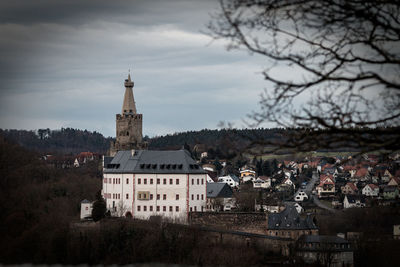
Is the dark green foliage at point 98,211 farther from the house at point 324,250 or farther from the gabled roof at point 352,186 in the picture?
the gabled roof at point 352,186

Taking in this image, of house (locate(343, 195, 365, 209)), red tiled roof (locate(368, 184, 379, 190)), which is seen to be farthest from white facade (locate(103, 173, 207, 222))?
red tiled roof (locate(368, 184, 379, 190))

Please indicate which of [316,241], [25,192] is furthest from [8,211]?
[316,241]

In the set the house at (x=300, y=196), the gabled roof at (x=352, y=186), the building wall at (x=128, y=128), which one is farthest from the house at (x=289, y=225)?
the gabled roof at (x=352, y=186)

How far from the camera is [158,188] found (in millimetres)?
65562

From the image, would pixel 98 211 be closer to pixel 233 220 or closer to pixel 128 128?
pixel 233 220

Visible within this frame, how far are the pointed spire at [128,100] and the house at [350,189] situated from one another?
137 ft

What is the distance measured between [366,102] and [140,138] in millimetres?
95654

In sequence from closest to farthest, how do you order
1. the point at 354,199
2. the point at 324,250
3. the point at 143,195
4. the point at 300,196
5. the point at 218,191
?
the point at 324,250 → the point at 143,195 → the point at 218,191 → the point at 354,199 → the point at 300,196

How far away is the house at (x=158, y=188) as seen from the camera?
213 ft

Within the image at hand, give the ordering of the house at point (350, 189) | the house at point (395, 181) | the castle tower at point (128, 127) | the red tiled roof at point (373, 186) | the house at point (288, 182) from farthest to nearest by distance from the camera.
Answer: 1. the house at point (288, 182)
2. the house at point (350, 189)
3. the red tiled roof at point (373, 186)
4. the castle tower at point (128, 127)
5. the house at point (395, 181)

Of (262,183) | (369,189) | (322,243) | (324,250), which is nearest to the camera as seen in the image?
(324,250)

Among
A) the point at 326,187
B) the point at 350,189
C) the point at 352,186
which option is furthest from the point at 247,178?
the point at 350,189

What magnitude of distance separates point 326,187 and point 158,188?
69003 millimetres

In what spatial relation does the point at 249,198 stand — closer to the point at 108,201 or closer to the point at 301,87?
the point at 108,201
